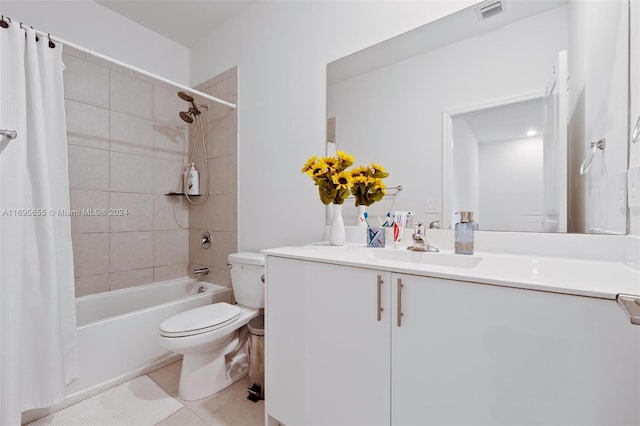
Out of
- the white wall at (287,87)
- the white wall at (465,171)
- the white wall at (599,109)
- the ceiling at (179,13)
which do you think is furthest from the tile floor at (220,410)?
the ceiling at (179,13)

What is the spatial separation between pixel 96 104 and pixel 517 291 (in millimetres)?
2707

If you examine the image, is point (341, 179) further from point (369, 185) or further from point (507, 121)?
point (507, 121)

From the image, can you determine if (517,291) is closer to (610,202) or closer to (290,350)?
(610,202)

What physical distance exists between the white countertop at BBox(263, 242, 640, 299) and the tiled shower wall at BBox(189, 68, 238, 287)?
1161 millimetres

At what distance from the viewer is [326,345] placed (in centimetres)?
102

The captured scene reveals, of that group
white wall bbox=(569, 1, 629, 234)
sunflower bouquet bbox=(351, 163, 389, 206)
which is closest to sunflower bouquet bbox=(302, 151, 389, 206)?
sunflower bouquet bbox=(351, 163, 389, 206)

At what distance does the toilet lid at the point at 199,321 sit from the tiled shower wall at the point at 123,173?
95 cm

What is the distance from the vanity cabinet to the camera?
607 millimetres

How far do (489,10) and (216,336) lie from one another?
2.00m

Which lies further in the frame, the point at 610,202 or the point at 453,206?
the point at 453,206

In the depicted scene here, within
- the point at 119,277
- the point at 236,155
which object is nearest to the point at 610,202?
the point at 236,155

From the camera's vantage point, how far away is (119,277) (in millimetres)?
2127

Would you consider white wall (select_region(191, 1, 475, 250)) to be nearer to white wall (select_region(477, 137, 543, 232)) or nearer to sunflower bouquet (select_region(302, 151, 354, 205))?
sunflower bouquet (select_region(302, 151, 354, 205))

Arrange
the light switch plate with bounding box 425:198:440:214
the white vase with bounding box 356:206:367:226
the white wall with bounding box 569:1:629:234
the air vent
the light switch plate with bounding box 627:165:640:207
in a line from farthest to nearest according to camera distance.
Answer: the white vase with bounding box 356:206:367:226, the light switch plate with bounding box 425:198:440:214, the air vent, the white wall with bounding box 569:1:629:234, the light switch plate with bounding box 627:165:640:207
